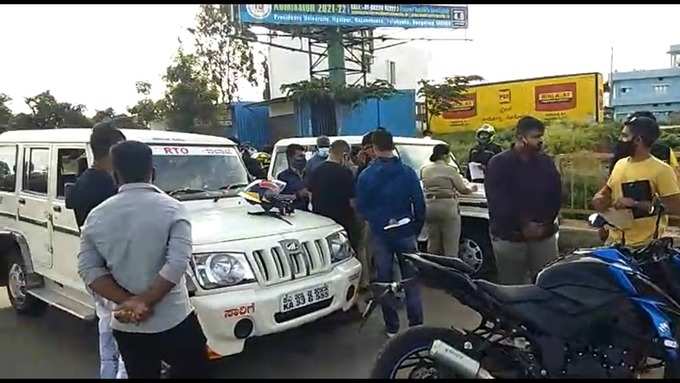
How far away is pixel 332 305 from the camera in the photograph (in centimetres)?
473

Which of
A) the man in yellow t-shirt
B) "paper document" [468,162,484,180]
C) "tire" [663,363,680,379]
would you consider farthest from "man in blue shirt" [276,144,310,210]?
"tire" [663,363,680,379]

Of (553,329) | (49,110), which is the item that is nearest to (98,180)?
(553,329)

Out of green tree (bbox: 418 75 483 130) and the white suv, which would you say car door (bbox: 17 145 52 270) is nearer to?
the white suv

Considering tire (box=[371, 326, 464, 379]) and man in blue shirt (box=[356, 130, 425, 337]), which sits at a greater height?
man in blue shirt (box=[356, 130, 425, 337])

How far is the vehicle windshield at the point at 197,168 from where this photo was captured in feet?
17.5

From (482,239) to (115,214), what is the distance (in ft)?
16.7

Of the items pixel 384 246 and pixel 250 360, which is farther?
pixel 384 246

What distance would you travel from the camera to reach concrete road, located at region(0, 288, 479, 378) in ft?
14.9

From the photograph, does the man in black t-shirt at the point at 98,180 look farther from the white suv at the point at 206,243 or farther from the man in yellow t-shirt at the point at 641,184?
the man in yellow t-shirt at the point at 641,184

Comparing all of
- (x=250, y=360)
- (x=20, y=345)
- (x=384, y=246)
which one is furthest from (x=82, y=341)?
(x=384, y=246)

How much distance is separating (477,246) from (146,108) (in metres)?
30.4

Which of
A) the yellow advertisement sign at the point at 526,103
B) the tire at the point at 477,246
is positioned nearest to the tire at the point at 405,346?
the tire at the point at 477,246

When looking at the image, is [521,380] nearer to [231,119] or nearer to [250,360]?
[250,360]

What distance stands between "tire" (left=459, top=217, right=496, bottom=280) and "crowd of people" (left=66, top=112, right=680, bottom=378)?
0.44 metres
